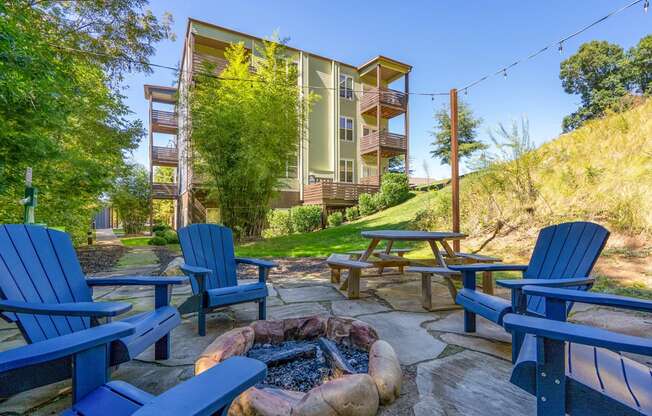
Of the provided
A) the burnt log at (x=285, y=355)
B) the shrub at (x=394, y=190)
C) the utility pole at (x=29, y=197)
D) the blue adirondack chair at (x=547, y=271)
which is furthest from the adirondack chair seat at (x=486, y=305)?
the shrub at (x=394, y=190)

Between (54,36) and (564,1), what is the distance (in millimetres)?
9281

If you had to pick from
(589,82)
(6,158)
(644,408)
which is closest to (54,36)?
(6,158)

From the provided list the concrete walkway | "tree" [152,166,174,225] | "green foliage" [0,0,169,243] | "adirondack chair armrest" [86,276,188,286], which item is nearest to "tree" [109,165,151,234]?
the concrete walkway

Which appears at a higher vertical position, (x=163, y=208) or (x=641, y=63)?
(x=641, y=63)

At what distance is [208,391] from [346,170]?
15035 millimetres

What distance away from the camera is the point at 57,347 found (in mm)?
811

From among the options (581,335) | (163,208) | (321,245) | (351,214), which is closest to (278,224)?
(351,214)

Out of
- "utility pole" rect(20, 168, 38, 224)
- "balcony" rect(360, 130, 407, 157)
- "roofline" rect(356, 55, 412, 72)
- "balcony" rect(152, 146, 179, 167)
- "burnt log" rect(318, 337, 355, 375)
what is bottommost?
"burnt log" rect(318, 337, 355, 375)

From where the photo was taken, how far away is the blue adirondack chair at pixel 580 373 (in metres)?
0.88

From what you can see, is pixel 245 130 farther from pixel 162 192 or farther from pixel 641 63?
pixel 641 63

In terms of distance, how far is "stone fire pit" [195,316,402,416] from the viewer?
3.84 feet

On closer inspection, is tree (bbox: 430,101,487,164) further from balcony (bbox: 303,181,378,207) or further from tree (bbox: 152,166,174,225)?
tree (bbox: 152,166,174,225)

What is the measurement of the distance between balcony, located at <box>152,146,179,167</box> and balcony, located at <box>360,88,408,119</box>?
31.9 feet

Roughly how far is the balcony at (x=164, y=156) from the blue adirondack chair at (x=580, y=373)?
53.3 ft
